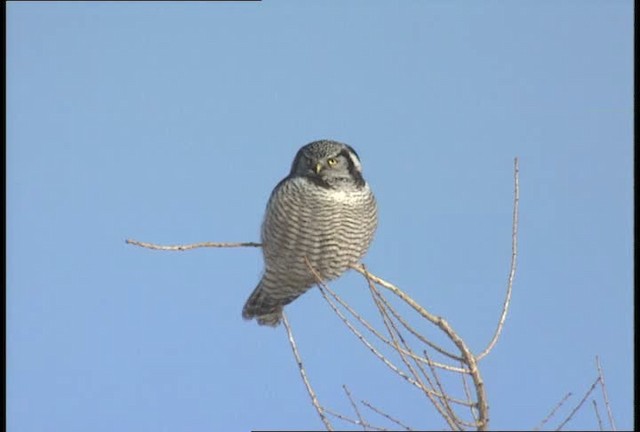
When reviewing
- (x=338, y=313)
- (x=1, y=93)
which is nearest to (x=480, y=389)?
(x=338, y=313)

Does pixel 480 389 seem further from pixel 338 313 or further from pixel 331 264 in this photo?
pixel 331 264

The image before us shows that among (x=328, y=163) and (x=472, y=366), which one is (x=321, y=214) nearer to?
(x=328, y=163)

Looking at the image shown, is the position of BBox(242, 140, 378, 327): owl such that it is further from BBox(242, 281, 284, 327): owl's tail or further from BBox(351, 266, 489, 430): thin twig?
BBox(351, 266, 489, 430): thin twig

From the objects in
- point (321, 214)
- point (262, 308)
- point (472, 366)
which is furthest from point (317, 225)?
point (472, 366)

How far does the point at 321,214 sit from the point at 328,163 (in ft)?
0.98

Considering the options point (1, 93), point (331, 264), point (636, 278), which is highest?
point (1, 93)

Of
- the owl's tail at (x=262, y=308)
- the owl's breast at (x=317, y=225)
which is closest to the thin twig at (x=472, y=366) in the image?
the owl's breast at (x=317, y=225)

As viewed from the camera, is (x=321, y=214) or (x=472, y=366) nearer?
(x=472, y=366)

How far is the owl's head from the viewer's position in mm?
5645

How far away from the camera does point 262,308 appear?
21.3 ft

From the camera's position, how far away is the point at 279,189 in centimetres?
582

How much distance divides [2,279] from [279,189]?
1.71 m

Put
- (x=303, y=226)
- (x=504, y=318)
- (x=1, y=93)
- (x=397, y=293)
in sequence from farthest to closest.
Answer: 1. (x=303, y=226)
2. (x=1, y=93)
3. (x=397, y=293)
4. (x=504, y=318)

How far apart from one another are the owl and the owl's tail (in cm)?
40
